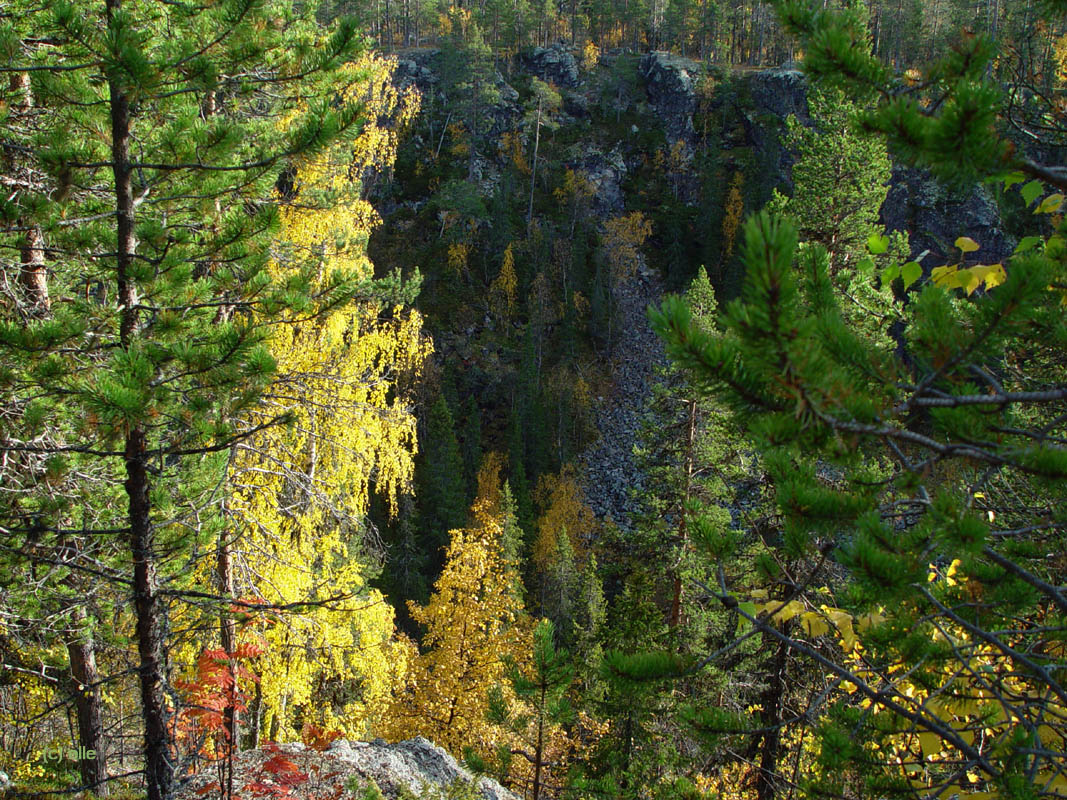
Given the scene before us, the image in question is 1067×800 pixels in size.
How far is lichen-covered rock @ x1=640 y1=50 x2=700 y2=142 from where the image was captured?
52094 mm

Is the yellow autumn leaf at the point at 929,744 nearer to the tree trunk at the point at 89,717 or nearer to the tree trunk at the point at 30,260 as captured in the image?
the tree trunk at the point at 30,260

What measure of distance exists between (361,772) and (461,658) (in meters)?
5.07

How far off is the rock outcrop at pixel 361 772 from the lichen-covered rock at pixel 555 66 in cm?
6000

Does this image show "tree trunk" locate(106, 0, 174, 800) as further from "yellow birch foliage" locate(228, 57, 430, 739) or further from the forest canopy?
"yellow birch foliage" locate(228, 57, 430, 739)

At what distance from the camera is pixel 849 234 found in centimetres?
960

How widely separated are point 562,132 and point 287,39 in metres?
52.4

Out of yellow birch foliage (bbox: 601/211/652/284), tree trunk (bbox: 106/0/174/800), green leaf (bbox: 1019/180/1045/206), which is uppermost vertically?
green leaf (bbox: 1019/180/1045/206)

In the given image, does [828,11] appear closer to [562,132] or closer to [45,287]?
[45,287]

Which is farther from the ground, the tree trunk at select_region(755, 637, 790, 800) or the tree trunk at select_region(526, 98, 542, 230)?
the tree trunk at select_region(526, 98, 542, 230)

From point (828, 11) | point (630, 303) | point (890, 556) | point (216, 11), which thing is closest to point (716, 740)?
point (890, 556)

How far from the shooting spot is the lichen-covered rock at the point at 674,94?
171ft

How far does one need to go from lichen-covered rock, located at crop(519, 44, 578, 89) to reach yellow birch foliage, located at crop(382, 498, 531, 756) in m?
55.7

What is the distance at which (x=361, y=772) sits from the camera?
5133 mm

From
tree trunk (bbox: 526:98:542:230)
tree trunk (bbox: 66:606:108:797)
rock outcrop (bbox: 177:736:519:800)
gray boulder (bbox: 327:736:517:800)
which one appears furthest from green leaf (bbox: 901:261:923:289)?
tree trunk (bbox: 526:98:542:230)
